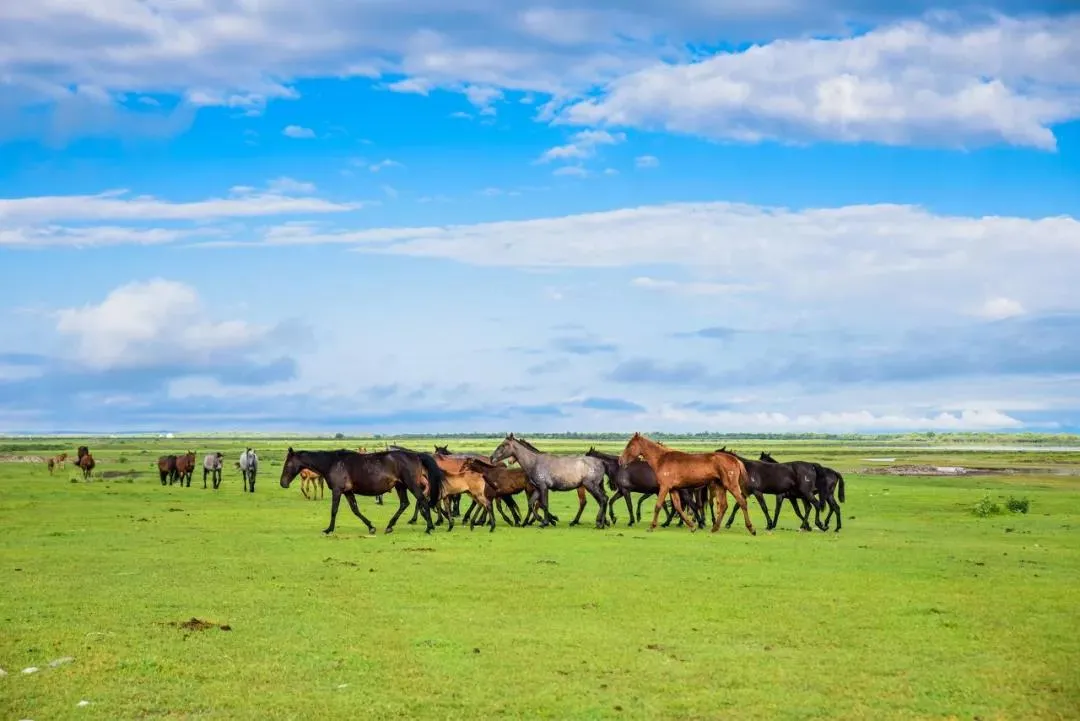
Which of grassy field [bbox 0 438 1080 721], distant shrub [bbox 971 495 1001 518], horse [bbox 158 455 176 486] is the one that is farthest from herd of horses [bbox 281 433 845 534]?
horse [bbox 158 455 176 486]

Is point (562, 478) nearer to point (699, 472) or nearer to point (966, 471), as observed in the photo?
point (699, 472)

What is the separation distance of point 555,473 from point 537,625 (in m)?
14.3

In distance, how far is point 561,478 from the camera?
91.4 ft

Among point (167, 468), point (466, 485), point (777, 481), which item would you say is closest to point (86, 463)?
point (167, 468)

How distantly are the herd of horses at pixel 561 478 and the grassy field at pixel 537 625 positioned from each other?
131cm

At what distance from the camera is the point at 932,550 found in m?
22.4

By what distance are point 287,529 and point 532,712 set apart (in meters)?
18.3

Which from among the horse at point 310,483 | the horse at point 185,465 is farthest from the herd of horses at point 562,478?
the horse at point 185,465

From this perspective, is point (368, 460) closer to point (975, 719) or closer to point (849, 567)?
point (849, 567)

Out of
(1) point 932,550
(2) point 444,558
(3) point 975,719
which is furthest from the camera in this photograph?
(1) point 932,550

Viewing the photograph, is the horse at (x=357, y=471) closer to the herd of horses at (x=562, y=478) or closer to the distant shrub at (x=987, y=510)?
the herd of horses at (x=562, y=478)

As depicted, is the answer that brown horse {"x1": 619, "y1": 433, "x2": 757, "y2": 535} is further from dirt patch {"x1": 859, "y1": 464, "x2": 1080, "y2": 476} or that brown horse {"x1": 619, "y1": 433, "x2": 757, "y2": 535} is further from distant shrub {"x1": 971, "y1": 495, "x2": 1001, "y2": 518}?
dirt patch {"x1": 859, "y1": 464, "x2": 1080, "y2": 476}

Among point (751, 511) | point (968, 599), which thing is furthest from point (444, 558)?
point (751, 511)

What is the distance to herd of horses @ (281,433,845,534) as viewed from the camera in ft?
82.0
